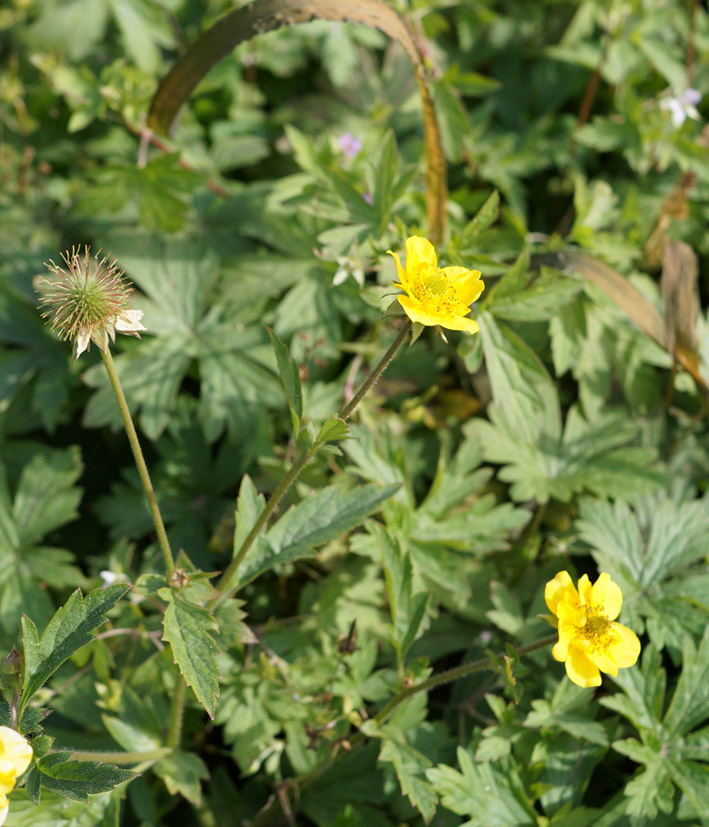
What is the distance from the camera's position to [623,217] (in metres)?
3.44

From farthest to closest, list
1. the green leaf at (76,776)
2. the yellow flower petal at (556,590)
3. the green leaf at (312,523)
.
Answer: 1. the green leaf at (312,523)
2. the yellow flower petal at (556,590)
3. the green leaf at (76,776)

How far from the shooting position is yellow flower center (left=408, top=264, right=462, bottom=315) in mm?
1734

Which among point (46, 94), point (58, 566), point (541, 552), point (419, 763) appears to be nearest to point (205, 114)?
point (46, 94)

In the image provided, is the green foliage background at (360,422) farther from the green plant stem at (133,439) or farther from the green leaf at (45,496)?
the green plant stem at (133,439)

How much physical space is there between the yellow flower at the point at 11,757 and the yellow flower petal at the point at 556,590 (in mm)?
1197

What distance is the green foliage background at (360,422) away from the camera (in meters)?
2.29

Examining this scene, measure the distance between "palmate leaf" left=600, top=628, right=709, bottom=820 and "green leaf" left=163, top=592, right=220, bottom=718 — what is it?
123 cm

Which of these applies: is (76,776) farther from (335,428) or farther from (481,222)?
(481,222)

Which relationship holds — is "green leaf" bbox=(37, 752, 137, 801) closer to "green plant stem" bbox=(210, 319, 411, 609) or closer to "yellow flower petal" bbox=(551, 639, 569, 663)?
"green plant stem" bbox=(210, 319, 411, 609)

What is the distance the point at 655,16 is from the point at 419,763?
375cm

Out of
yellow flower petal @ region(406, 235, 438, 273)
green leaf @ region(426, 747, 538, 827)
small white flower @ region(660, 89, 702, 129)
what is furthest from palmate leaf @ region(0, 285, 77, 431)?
small white flower @ region(660, 89, 702, 129)

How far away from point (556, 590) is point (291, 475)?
732 mm

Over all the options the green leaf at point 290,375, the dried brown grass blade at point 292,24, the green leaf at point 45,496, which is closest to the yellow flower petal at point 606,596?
the green leaf at point 290,375

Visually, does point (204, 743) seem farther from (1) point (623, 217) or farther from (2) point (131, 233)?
(1) point (623, 217)
